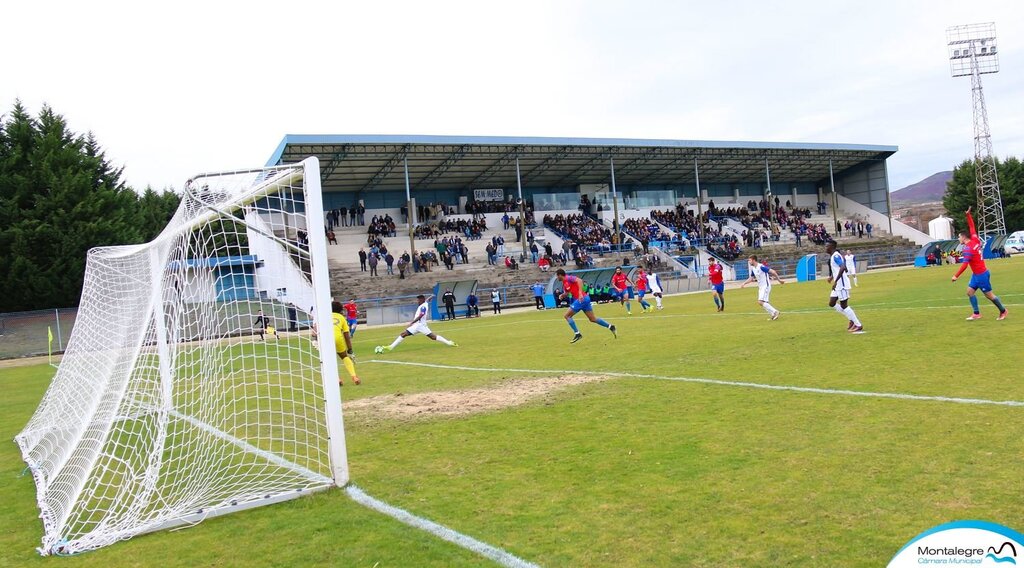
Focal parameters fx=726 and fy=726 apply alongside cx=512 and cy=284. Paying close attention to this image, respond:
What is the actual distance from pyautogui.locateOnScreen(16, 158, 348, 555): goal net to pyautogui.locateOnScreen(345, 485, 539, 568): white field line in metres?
0.55

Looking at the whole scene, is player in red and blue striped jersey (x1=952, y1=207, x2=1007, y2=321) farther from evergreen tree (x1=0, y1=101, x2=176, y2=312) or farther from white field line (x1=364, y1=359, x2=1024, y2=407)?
evergreen tree (x1=0, y1=101, x2=176, y2=312)

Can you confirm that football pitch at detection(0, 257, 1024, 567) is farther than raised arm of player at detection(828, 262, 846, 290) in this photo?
No

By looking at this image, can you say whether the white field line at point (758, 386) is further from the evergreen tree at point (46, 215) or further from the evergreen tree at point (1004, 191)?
the evergreen tree at point (1004, 191)

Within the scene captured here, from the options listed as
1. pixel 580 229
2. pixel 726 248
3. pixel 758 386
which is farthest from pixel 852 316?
pixel 580 229

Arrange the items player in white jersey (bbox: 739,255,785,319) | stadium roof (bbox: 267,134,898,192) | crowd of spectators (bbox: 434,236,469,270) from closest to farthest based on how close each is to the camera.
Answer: player in white jersey (bbox: 739,255,785,319)
stadium roof (bbox: 267,134,898,192)
crowd of spectators (bbox: 434,236,469,270)

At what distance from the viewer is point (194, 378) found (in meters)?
9.91

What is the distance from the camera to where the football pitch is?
179 inches

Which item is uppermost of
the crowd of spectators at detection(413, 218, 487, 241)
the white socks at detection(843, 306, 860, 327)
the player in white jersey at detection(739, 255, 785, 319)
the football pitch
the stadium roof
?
the stadium roof

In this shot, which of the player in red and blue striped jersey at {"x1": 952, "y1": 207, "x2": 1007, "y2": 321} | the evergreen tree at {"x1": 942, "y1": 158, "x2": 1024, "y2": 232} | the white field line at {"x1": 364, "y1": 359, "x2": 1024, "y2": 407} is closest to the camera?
the white field line at {"x1": 364, "y1": 359, "x2": 1024, "y2": 407}

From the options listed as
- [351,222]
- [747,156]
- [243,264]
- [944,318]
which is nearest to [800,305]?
[944,318]

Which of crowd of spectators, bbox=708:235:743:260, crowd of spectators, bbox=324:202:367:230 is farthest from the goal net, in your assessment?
crowd of spectators, bbox=708:235:743:260

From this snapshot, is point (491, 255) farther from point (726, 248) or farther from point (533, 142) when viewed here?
point (726, 248)

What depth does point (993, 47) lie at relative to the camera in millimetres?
65938

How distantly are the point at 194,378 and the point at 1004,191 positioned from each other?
284 ft
